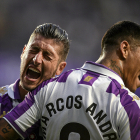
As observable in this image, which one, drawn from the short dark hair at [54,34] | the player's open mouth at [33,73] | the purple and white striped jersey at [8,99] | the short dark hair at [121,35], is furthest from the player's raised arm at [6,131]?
the short dark hair at [121,35]

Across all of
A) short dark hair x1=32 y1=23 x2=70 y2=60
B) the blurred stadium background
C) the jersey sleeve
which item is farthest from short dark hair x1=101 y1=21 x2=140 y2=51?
the blurred stadium background

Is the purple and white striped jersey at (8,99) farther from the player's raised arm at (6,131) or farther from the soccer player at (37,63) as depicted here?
the player's raised arm at (6,131)

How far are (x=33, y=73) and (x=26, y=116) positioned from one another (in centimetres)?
53

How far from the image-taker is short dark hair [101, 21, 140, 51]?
4.49ft

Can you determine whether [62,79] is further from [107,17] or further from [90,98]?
[107,17]

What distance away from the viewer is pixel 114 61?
4.25 ft

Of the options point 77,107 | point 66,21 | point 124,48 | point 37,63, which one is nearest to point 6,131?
point 77,107

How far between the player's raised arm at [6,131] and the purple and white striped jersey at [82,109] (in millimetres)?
24

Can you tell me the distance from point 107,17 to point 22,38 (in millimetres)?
4041

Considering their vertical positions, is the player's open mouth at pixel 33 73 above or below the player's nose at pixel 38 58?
below

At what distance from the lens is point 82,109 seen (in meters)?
0.98

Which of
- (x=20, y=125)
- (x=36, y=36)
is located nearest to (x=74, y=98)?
(x=20, y=125)

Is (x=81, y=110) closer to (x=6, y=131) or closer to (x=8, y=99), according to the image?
(x=6, y=131)

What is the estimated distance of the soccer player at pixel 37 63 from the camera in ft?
4.52
